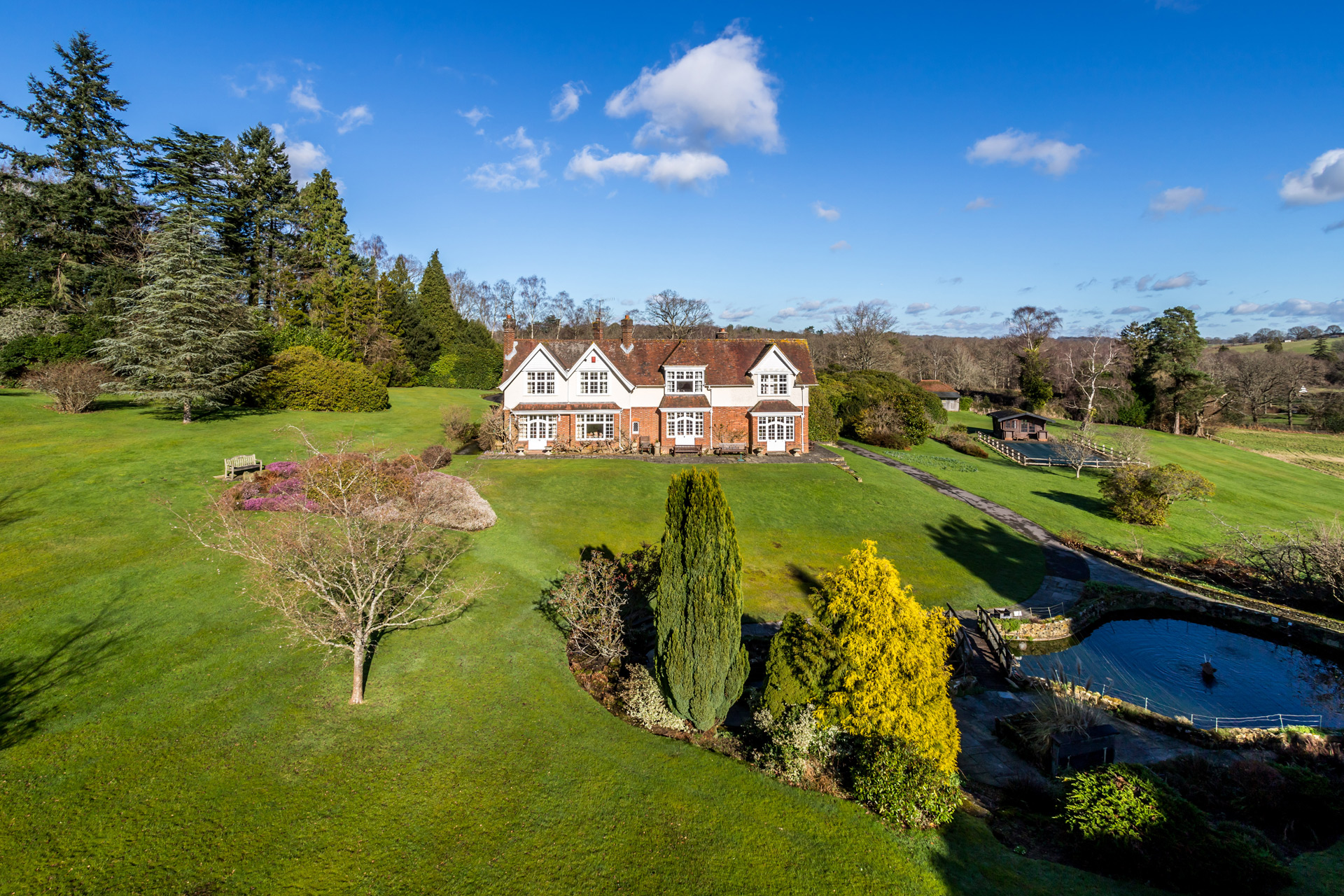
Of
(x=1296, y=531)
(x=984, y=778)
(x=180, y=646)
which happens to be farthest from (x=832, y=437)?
(x=180, y=646)

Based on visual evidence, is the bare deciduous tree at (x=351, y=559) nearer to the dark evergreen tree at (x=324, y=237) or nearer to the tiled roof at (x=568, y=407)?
the tiled roof at (x=568, y=407)

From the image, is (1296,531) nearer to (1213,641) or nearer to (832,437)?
(1213,641)

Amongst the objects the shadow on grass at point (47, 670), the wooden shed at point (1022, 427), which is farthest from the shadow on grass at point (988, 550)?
the wooden shed at point (1022, 427)

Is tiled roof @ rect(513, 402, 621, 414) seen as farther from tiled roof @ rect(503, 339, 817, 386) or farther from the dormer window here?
the dormer window

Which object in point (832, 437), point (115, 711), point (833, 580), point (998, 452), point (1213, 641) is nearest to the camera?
point (115, 711)

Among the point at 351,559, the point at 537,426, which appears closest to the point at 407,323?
the point at 537,426

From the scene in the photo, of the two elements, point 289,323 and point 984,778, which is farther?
point 289,323

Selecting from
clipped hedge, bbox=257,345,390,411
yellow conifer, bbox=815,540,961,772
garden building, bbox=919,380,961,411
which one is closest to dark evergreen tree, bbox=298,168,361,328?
clipped hedge, bbox=257,345,390,411
